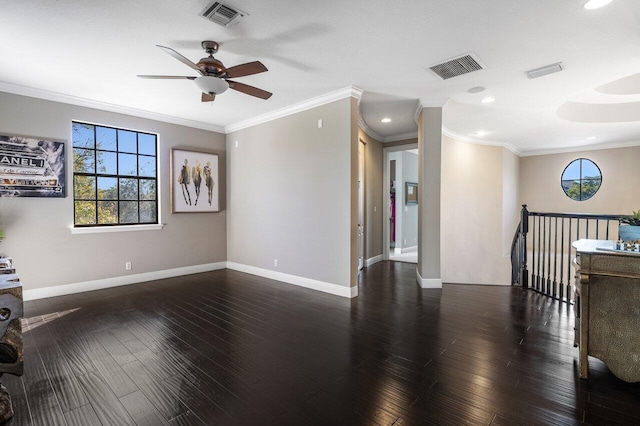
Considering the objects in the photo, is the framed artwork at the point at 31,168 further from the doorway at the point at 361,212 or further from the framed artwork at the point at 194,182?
the doorway at the point at 361,212

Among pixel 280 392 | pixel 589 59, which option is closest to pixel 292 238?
pixel 280 392

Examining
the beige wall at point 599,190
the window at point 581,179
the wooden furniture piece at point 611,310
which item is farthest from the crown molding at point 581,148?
the wooden furniture piece at point 611,310

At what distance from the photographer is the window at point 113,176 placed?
4.62 meters

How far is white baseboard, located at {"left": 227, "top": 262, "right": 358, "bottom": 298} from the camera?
4.27 m

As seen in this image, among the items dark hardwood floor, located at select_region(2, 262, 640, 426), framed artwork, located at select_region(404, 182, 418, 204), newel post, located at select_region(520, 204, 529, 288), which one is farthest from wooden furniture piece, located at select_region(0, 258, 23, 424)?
framed artwork, located at select_region(404, 182, 418, 204)

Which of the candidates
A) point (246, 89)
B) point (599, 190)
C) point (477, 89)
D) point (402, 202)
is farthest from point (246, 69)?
point (599, 190)

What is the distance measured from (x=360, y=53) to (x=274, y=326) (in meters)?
3.02

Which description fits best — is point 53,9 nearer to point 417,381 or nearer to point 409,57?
point 409,57

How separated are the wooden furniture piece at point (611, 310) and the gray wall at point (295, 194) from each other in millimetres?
2515

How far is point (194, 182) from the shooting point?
5758 mm

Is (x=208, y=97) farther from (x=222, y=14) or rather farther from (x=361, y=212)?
(x=361, y=212)

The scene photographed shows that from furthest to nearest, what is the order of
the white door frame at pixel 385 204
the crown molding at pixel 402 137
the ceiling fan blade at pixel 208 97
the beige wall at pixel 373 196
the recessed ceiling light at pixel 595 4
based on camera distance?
1. the white door frame at pixel 385 204
2. the crown molding at pixel 402 137
3. the beige wall at pixel 373 196
4. the ceiling fan blade at pixel 208 97
5. the recessed ceiling light at pixel 595 4

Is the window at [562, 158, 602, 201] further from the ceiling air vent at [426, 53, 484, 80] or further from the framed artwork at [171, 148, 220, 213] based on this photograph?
the framed artwork at [171, 148, 220, 213]

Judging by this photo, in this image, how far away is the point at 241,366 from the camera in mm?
2402
